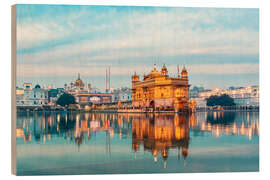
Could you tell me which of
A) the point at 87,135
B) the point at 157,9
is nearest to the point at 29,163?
the point at 87,135

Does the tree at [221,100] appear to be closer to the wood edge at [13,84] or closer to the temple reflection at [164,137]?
the temple reflection at [164,137]

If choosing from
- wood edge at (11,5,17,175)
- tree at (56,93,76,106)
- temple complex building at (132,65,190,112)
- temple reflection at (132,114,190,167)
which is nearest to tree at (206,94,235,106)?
temple complex building at (132,65,190,112)

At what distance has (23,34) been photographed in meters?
9.57

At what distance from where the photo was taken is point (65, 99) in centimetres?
1334

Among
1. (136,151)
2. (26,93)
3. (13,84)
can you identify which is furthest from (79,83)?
(136,151)

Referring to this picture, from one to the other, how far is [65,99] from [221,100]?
5.04 m

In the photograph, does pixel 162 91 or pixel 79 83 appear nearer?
pixel 79 83

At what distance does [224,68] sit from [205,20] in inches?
56.9

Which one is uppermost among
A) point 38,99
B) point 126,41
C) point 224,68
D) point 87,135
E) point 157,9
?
point 157,9

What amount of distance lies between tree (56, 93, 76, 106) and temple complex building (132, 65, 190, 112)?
6.66 ft

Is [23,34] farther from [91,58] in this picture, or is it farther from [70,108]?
[70,108]

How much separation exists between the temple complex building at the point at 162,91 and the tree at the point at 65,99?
6.66 feet

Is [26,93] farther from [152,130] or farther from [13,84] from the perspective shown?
[152,130]

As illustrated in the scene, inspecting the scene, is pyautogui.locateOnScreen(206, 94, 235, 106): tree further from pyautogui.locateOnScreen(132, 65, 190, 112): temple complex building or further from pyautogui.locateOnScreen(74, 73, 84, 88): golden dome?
pyautogui.locateOnScreen(74, 73, 84, 88): golden dome
